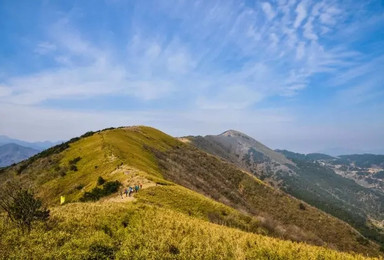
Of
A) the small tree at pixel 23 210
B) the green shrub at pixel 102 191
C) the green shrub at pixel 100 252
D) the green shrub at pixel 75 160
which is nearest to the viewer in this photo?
the green shrub at pixel 100 252

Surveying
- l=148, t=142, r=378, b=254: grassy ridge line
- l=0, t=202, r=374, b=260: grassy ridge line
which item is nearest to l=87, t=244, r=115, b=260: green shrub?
l=0, t=202, r=374, b=260: grassy ridge line

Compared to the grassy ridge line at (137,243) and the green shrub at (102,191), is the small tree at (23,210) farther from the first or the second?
the green shrub at (102,191)

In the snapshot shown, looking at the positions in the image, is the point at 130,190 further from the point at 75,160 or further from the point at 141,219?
the point at 75,160

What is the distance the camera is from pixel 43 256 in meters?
10.8

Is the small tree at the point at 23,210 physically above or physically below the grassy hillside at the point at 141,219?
above

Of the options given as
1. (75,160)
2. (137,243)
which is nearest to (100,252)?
(137,243)

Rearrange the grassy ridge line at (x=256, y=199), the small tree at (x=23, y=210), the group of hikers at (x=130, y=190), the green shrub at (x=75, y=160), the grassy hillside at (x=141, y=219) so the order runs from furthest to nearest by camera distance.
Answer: the grassy ridge line at (x=256, y=199)
the green shrub at (x=75, y=160)
the group of hikers at (x=130, y=190)
the small tree at (x=23, y=210)
the grassy hillside at (x=141, y=219)

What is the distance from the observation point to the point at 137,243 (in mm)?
13102

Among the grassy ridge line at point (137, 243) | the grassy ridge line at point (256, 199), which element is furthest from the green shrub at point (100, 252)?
the grassy ridge line at point (256, 199)

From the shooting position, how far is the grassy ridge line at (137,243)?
11.7 meters

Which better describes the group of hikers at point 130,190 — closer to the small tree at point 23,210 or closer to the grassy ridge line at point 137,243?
the grassy ridge line at point 137,243

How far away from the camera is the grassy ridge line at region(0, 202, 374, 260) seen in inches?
462

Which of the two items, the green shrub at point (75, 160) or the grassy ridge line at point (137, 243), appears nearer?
the grassy ridge line at point (137, 243)

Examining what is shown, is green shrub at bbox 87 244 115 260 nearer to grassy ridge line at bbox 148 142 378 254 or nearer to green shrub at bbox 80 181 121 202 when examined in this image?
green shrub at bbox 80 181 121 202
